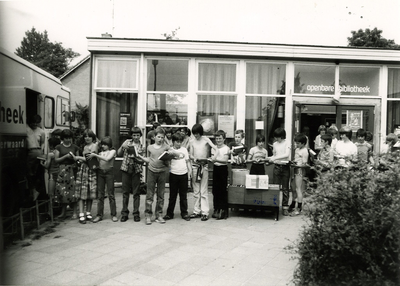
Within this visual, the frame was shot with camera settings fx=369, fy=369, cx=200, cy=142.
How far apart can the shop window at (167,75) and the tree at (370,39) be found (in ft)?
113

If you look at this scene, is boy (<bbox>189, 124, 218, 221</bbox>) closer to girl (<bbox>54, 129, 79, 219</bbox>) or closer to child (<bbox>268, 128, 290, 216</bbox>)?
child (<bbox>268, 128, 290, 216</bbox>)

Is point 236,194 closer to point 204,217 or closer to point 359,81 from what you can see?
point 204,217

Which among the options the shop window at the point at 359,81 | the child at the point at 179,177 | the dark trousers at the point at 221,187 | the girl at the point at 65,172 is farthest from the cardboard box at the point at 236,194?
the shop window at the point at 359,81

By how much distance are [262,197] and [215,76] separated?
16.3ft

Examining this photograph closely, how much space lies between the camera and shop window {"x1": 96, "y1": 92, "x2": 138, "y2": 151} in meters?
10.9

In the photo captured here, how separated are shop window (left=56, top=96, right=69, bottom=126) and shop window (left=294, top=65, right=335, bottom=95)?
689 cm

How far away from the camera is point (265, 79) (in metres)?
11.2

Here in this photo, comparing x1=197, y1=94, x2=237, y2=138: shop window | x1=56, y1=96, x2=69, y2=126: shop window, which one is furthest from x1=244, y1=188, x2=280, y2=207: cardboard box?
x1=56, y1=96, x2=69, y2=126: shop window

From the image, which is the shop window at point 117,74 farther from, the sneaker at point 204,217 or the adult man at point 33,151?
the sneaker at point 204,217

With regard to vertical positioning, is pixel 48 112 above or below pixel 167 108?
below

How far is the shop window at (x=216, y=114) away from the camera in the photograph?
11031 millimetres

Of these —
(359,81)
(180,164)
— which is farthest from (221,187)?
(359,81)

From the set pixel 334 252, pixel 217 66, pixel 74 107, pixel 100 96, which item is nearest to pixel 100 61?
pixel 100 96

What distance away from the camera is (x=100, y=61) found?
10812mm
